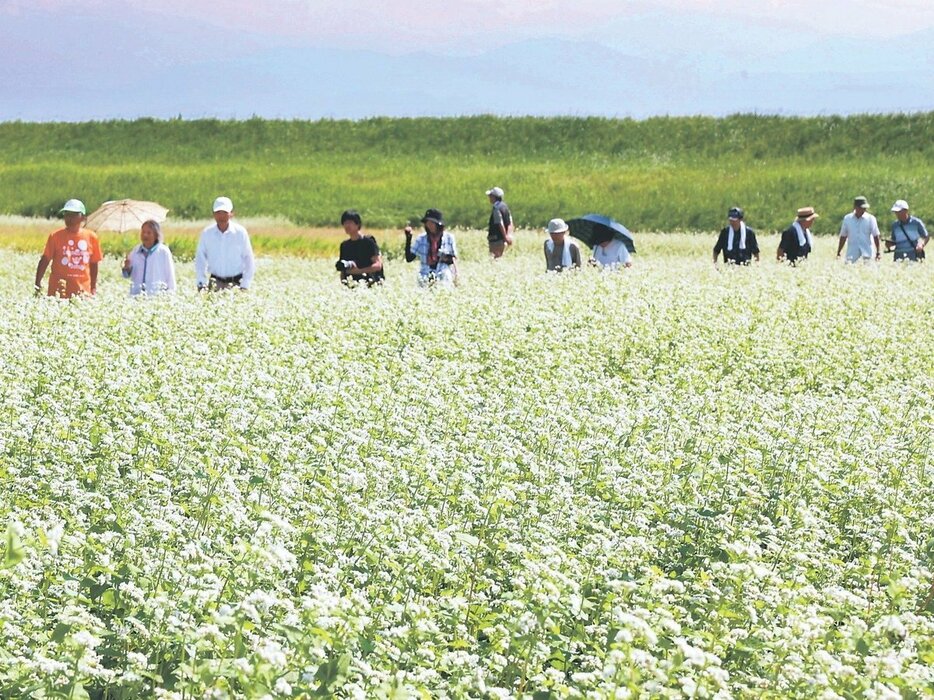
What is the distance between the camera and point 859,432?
35.3 feet

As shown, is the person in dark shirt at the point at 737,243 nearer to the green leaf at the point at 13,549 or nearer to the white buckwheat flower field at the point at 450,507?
the white buckwheat flower field at the point at 450,507

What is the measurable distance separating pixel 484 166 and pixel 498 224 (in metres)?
41.6

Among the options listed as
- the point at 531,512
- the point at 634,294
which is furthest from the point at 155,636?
the point at 634,294

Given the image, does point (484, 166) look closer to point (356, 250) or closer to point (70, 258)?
point (356, 250)

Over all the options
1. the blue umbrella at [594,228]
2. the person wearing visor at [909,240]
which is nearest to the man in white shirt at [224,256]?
the blue umbrella at [594,228]

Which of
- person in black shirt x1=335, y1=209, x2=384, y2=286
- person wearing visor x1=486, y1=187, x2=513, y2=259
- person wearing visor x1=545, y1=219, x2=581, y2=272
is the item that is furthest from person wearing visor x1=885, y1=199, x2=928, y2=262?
person in black shirt x1=335, y1=209, x2=384, y2=286

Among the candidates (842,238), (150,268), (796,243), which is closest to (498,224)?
(796,243)

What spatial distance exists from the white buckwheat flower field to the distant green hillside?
33.1 meters

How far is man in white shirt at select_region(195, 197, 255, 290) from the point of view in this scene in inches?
656

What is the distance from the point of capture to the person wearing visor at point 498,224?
23.8 m

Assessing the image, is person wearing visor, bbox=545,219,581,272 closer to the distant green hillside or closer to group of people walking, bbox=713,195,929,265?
group of people walking, bbox=713,195,929,265

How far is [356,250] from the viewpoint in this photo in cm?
1894

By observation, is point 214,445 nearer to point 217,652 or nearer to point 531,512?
point 531,512

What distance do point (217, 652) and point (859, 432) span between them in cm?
706
